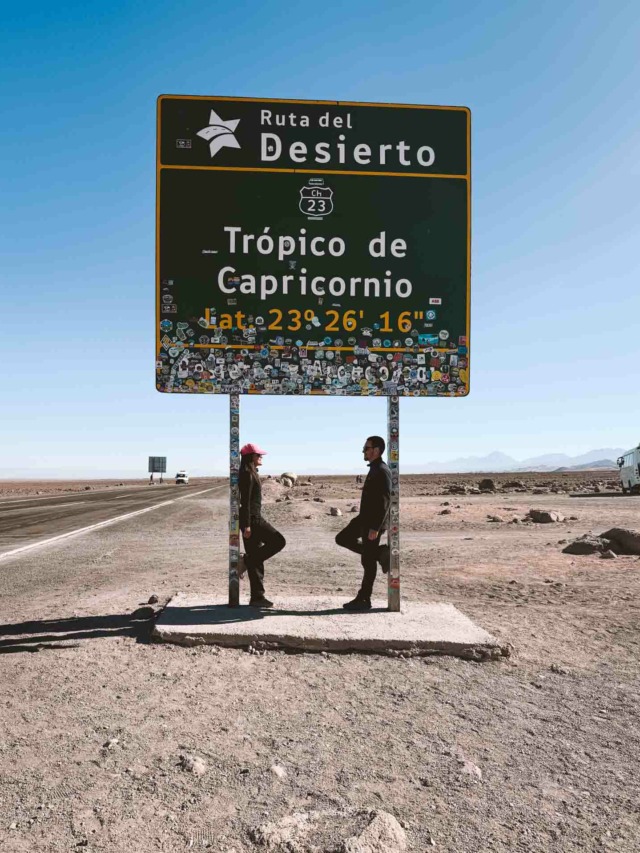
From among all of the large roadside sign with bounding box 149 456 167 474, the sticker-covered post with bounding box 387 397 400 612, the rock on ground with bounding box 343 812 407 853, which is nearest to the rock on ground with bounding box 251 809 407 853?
the rock on ground with bounding box 343 812 407 853

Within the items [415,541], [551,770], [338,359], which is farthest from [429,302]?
[415,541]

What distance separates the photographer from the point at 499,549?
1557 cm

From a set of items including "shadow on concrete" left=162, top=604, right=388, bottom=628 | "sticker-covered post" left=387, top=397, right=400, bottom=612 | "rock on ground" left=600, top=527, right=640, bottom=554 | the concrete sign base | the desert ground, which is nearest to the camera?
the desert ground

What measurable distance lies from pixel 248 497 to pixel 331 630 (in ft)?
5.97

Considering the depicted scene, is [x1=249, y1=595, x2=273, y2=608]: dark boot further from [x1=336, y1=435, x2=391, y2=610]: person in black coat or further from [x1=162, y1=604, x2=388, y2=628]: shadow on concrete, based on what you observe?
[x1=336, y1=435, x2=391, y2=610]: person in black coat

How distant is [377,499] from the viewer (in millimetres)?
7613

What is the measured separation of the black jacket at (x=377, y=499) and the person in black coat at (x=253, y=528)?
1.06m

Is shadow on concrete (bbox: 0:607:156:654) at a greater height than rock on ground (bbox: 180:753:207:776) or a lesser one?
lesser

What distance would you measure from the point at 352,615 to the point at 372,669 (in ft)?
4.91

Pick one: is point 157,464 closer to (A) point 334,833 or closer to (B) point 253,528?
(B) point 253,528

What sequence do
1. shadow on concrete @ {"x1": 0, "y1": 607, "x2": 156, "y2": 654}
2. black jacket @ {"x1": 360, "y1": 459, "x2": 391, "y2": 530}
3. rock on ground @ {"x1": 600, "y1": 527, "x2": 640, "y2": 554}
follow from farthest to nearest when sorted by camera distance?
rock on ground @ {"x1": 600, "y1": 527, "x2": 640, "y2": 554}
black jacket @ {"x1": 360, "y1": 459, "x2": 391, "y2": 530}
shadow on concrete @ {"x1": 0, "y1": 607, "x2": 156, "y2": 654}

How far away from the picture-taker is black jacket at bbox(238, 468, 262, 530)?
25.3 ft

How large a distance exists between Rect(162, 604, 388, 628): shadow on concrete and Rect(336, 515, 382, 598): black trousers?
0.34 metres

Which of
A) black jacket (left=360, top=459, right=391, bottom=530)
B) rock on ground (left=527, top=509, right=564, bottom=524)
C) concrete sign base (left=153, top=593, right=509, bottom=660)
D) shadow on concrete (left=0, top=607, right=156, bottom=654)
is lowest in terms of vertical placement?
rock on ground (left=527, top=509, right=564, bottom=524)
